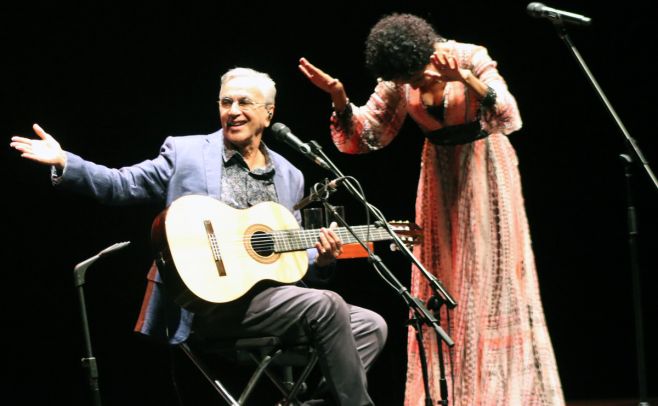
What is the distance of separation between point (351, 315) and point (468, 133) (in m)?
0.85

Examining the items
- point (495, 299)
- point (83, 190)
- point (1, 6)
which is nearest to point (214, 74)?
point (1, 6)

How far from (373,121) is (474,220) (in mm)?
546

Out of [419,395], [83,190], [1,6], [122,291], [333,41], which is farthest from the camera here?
[333,41]

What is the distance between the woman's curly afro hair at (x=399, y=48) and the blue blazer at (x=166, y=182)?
2.25ft

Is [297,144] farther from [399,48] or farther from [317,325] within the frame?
[317,325]

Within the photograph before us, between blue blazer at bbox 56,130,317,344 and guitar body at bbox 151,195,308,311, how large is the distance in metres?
0.17

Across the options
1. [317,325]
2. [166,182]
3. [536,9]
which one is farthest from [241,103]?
[536,9]

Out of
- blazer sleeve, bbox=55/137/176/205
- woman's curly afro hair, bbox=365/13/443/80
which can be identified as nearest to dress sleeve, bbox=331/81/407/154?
woman's curly afro hair, bbox=365/13/443/80

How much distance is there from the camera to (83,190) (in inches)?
116

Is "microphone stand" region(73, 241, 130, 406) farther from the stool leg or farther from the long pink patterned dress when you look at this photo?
the long pink patterned dress

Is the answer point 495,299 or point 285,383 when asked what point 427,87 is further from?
point 285,383

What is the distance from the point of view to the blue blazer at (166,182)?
9.77 feet

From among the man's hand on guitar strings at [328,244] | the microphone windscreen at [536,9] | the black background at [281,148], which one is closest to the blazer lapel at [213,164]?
the man's hand on guitar strings at [328,244]

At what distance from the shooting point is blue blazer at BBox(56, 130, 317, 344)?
298cm
